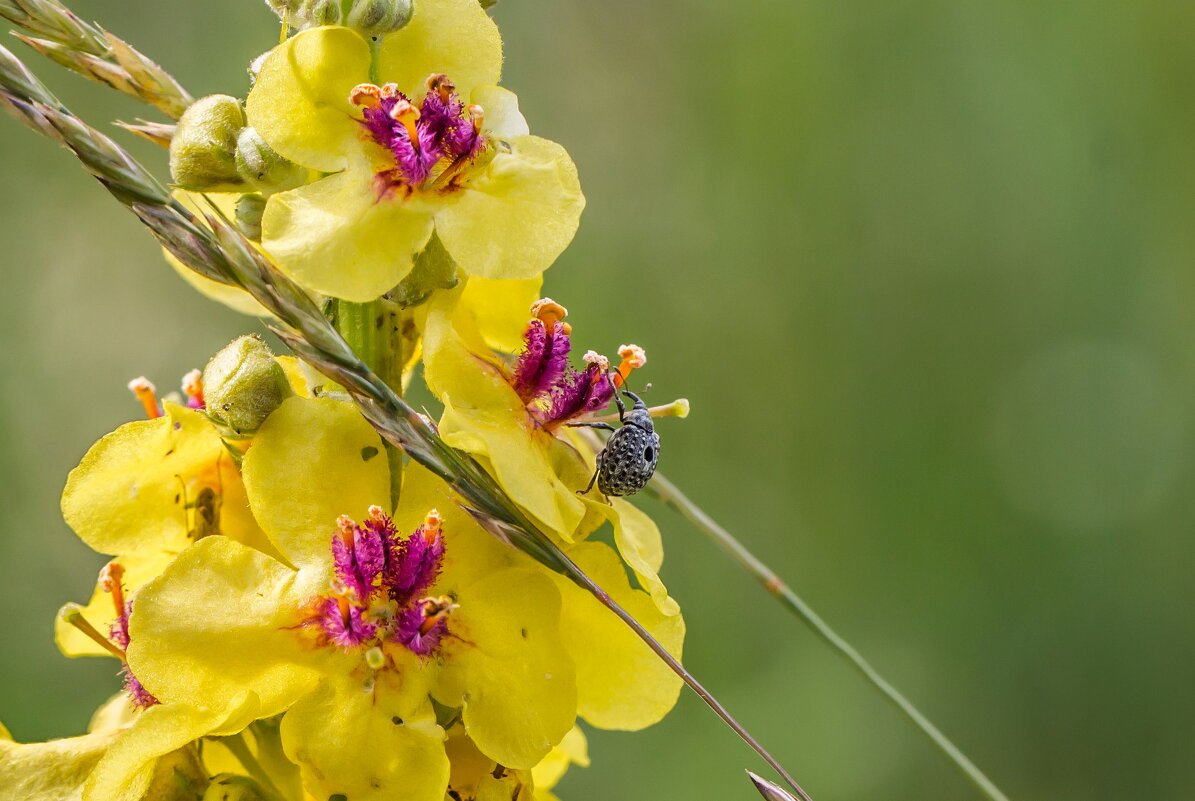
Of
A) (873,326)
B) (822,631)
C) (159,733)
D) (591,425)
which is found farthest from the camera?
(873,326)

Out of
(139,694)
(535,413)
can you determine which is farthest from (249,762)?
(535,413)

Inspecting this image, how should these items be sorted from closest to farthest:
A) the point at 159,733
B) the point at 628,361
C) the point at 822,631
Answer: the point at 159,733, the point at 628,361, the point at 822,631

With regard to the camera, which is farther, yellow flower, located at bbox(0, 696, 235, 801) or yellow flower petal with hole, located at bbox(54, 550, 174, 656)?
yellow flower petal with hole, located at bbox(54, 550, 174, 656)

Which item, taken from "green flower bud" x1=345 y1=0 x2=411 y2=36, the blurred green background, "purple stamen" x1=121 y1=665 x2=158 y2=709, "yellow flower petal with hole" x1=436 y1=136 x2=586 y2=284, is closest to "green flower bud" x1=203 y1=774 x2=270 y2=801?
"purple stamen" x1=121 y1=665 x2=158 y2=709

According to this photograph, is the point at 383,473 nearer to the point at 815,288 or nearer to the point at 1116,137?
the point at 815,288

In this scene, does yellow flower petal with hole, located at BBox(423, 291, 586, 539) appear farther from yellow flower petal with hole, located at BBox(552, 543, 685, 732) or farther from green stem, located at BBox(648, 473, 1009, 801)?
green stem, located at BBox(648, 473, 1009, 801)

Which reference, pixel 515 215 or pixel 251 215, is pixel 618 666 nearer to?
pixel 515 215

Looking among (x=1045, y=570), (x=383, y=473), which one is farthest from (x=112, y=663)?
(x=1045, y=570)
